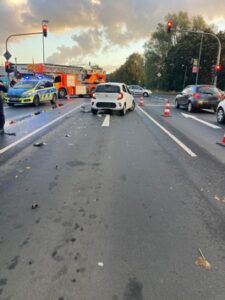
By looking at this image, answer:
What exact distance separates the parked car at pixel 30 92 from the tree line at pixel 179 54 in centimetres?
4288

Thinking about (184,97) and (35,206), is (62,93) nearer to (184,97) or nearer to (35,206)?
(184,97)

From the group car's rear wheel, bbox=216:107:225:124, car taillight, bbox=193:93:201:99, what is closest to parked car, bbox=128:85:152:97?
car taillight, bbox=193:93:201:99

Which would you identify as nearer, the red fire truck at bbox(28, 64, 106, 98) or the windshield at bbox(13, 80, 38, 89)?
the windshield at bbox(13, 80, 38, 89)

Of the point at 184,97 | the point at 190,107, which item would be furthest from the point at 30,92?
the point at 190,107

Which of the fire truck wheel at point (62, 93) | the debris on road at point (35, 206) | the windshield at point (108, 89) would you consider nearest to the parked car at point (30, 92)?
the windshield at point (108, 89)

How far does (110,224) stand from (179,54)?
75.9 m

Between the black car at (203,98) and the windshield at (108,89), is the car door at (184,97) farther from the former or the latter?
the windshield at (108,89)

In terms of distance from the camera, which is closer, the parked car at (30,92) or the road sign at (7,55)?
the parked car at (30,92)

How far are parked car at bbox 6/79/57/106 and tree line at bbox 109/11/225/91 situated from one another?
1688 inches

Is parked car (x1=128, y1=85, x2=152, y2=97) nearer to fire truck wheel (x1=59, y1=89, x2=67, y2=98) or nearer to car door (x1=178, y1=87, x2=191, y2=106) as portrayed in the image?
fire truck wheel (x1=59, y1=89, x2=67, y2=98)

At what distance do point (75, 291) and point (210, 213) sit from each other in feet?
8.05

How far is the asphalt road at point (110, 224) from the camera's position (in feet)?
10.1

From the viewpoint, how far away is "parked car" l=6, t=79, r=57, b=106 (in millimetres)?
23156

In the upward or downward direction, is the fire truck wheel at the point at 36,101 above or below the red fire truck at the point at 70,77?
below
